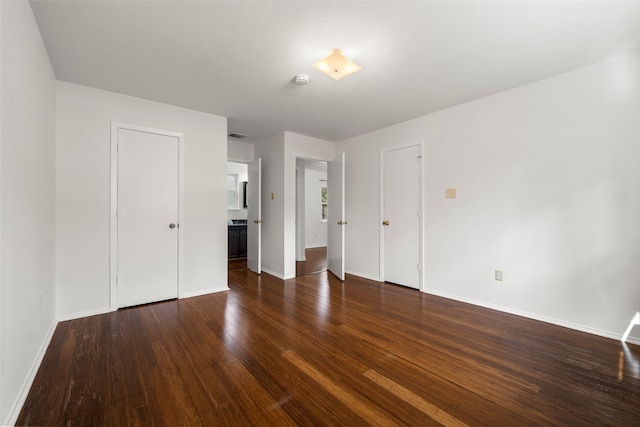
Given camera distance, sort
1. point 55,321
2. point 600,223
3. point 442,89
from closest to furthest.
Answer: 1. point 600,223
2. point 55,321
3. point 442,89

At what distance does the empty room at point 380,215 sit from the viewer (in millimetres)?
1655

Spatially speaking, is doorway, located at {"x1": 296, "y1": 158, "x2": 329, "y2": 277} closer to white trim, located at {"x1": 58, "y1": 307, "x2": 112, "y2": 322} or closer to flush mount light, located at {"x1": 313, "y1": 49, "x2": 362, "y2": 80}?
white trim, located at {"x1": 58, "y1": 307, "x2": 112, "y2": 322}

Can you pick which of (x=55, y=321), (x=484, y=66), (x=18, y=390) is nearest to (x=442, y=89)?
(x=484, y=66)


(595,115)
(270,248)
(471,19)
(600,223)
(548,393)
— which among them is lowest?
(548,393)

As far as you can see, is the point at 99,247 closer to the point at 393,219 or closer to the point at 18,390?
the point at 18,390

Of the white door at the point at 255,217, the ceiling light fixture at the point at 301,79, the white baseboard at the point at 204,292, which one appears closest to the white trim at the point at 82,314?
the white baseboard at the point at 204,292

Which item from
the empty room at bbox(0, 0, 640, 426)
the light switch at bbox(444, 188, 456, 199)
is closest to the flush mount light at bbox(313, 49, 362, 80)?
the empty room at bbox(0, 0, 640, 426)

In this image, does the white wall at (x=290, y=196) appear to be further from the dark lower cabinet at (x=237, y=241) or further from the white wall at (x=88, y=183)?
the dark lower cabinet at (x=237, y=241)

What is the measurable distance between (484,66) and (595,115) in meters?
1.12

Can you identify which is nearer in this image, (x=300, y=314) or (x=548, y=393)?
(x=548, y=393)

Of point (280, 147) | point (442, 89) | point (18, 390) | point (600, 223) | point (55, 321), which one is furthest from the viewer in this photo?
point (280, 147)

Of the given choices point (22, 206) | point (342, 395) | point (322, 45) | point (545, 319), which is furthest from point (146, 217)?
point (545, 319)

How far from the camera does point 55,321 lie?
106 inches

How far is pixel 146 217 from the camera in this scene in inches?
129
